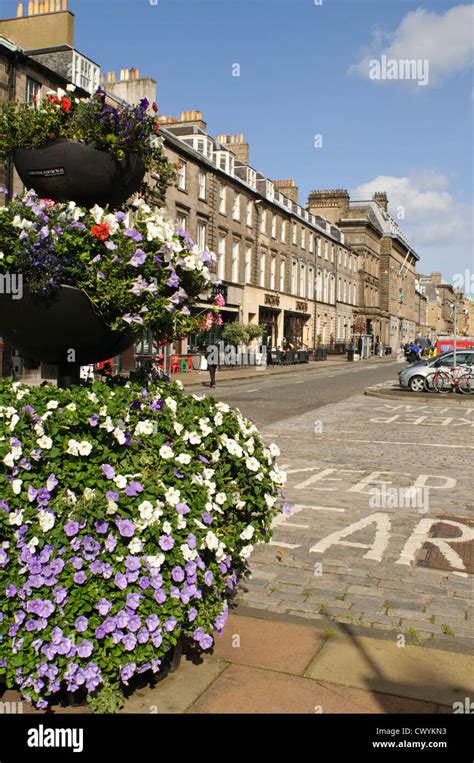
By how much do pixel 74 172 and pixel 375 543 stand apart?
14.0 ft

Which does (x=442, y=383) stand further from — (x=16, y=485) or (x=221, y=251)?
(x=16, y=485)

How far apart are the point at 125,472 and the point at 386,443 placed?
10141mm

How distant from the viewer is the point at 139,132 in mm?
3943

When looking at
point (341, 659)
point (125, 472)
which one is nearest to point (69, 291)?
point (125, 472)

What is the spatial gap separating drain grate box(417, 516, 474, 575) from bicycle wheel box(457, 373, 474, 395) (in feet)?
55.1

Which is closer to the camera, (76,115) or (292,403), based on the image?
(76,115)

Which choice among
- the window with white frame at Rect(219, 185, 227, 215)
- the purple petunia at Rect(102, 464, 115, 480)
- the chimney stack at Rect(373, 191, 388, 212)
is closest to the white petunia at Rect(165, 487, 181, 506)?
the purple petunia at Rect(102, 464, 115, 480)

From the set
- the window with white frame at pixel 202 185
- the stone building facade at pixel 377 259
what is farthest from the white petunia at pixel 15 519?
the stone building facade at pixel 377 259

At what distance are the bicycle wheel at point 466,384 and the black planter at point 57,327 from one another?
2083cm

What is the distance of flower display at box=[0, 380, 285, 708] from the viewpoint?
3.20 meters

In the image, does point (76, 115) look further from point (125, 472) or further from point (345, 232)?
point (345, 232)

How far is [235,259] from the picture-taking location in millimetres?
44125

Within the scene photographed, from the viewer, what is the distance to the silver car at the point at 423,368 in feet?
80.2
